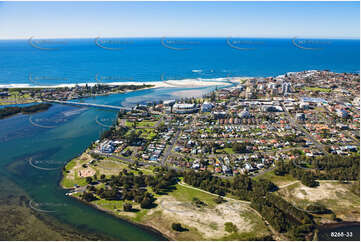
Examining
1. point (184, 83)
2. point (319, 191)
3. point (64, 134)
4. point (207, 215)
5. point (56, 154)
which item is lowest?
point (56, 154)

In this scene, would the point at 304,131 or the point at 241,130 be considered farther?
the point at 241,130

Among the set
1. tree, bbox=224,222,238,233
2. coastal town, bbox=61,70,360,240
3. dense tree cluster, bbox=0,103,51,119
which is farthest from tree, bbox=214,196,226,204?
dense tree cluster, bbox=0,103,51,119

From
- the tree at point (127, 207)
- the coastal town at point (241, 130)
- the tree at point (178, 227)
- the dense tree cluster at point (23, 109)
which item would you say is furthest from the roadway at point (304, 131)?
the dense tree cluster at point (23, 109)

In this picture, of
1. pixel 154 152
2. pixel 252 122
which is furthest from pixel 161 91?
pixel 154 152

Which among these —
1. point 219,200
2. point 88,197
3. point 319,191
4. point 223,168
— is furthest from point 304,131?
point 88,197

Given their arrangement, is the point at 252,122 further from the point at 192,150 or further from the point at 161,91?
the point at 161,91

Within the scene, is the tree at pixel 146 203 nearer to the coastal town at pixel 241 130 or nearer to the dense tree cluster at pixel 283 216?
the coastal town at pixel 241 130

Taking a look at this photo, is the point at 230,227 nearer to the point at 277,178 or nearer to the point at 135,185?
the point at 277,178
